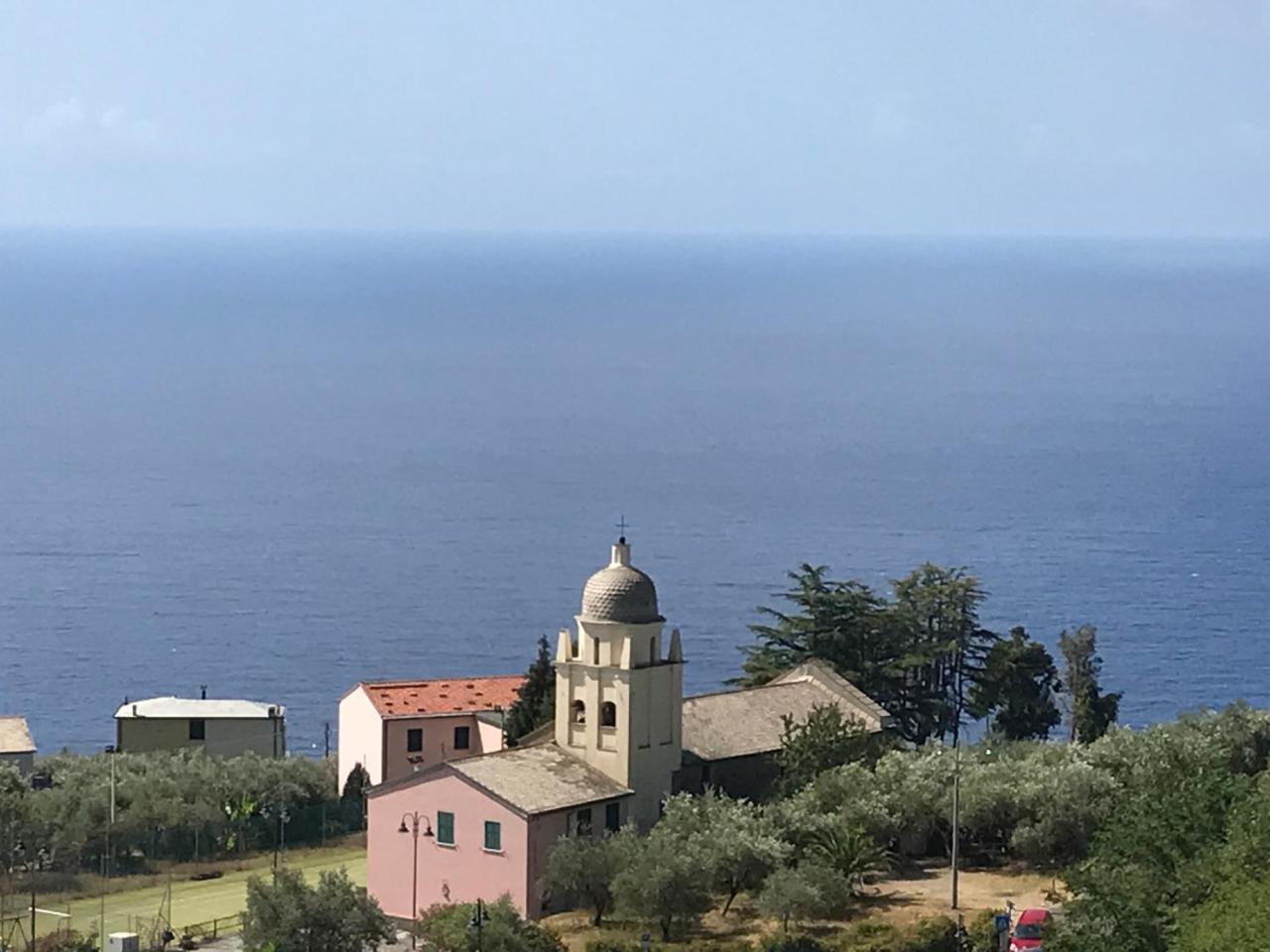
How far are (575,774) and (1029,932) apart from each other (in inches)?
430

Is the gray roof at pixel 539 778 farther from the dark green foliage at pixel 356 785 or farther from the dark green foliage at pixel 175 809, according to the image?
the dark green foliage at pixel 356 785

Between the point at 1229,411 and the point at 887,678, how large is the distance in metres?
132

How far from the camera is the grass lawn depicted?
46281 millimetres

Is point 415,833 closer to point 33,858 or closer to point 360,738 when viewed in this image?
point 33,858

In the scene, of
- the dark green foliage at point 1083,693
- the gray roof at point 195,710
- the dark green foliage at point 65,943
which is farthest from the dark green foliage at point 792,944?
the gray roof at point 195,710

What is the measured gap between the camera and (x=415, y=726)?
61469 mm

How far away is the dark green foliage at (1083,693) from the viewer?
6325cm

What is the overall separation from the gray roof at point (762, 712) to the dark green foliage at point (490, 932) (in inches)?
366

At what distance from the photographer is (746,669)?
207ft

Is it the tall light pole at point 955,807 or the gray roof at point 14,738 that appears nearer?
the tall light pole at point 955,807

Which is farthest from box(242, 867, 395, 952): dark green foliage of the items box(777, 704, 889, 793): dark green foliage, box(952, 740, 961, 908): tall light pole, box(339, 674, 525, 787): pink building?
box(339, 674, 525, 787): pink building

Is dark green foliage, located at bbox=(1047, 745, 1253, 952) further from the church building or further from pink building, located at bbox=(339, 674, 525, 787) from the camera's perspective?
pink building, located at bbox=(339, 674, 525, 787)

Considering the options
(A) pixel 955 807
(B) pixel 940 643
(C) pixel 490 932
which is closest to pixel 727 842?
(A) pixel 955 807

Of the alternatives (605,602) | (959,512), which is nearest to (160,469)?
(959,512)
